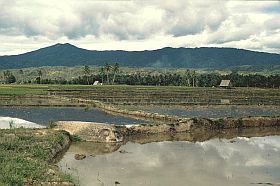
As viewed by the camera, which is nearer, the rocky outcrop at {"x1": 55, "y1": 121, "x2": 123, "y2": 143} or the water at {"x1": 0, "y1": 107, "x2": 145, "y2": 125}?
the rocky outcrop at {"x1": 55, "y1": 121, "x2": 123, "y2": 143}

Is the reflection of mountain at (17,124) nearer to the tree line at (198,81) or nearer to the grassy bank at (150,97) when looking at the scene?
the grassy bank at (150,97)

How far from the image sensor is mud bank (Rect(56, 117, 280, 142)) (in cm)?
3023

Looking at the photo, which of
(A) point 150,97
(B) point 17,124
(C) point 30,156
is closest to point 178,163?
(C) point 30,156

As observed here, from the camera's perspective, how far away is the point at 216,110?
1940 inches

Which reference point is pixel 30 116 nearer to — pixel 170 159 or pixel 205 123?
pixel 205 123

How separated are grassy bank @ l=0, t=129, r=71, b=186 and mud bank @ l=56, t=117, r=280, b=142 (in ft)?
6.63

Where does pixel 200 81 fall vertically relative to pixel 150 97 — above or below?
below

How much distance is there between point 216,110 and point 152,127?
17.8m

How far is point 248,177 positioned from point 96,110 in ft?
103

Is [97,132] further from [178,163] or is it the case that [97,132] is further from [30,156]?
[178,163]

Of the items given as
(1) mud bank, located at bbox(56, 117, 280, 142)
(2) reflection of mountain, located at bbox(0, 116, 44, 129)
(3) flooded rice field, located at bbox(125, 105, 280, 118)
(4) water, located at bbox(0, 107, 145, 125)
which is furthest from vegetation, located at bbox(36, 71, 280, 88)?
(2) reflection of mountain, located at bbox(0, 116, 44, 129)

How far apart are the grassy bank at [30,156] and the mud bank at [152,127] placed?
2.02 metres

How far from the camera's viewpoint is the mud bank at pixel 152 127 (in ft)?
99.2

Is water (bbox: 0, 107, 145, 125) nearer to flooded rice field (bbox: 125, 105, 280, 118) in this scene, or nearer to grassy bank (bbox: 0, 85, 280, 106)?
grassy bank (bbox: 0, 85, 280, 106)
